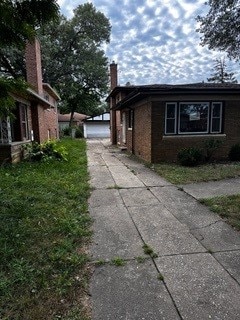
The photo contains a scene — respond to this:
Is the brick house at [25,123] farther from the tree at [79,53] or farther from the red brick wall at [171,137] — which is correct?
the tree at [79,53]

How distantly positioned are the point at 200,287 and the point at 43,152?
32.9 feet

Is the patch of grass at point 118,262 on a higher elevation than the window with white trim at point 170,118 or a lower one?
lower

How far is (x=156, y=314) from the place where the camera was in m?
2.28

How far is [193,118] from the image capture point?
10883 millimetres

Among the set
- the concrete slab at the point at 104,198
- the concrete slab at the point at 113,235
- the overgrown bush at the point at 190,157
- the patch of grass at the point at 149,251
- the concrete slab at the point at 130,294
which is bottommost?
the concrete slab at the point at 104,198

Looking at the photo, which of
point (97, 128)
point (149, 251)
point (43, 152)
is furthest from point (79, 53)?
point (149, 251)

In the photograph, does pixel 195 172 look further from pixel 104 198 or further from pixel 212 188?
pixel 104 198

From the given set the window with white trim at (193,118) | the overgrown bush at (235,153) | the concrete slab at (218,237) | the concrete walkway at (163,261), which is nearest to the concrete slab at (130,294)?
the concrete walkway at (163,261)

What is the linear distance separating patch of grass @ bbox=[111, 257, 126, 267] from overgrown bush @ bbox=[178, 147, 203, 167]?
23.3 feet

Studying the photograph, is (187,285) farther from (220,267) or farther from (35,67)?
(35,67)

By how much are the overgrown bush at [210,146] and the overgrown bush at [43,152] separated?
6078 mm

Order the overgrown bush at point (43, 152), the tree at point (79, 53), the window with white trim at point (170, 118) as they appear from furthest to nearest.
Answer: the tree at point (79, 53) → the overgrown bush at point (43, 152) → the window with white trim at point (170, 118)

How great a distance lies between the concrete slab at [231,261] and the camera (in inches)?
114

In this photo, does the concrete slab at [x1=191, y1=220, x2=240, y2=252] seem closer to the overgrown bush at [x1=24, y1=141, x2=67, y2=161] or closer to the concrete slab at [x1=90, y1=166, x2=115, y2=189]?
the concrete slab at [x1=90, y1=166, x2=115, y2=189]
